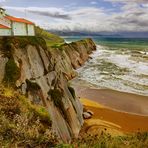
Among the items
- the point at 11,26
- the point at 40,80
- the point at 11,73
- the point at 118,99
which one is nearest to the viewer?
the point at 11,73

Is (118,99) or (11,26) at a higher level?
(11,26)

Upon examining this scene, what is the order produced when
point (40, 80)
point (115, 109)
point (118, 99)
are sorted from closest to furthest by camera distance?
1. point (40, 80)
2. point (115, 109)
3. point (118, 99)

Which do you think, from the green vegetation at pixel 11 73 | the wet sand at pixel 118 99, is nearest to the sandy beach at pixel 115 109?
the wet sand at pixel 118 99

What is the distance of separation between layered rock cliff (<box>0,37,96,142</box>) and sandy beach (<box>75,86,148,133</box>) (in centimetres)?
284

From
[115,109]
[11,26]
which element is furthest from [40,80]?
[115,109]

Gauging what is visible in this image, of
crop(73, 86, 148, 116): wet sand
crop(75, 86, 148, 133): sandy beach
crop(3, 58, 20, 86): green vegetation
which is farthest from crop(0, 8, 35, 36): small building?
crop(73, 86, 148, 116): wet sand

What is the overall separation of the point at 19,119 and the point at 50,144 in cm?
151

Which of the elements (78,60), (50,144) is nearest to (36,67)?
(50,144)

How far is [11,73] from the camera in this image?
60.4 feet

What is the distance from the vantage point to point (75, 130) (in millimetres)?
20688

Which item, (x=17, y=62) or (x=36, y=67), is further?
(x=36, y=67)

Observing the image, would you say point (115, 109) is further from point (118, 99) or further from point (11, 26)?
point (11, 26)

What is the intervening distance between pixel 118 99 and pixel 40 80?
14734 millimetres

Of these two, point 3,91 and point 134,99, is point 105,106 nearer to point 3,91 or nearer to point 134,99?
point 134,99
